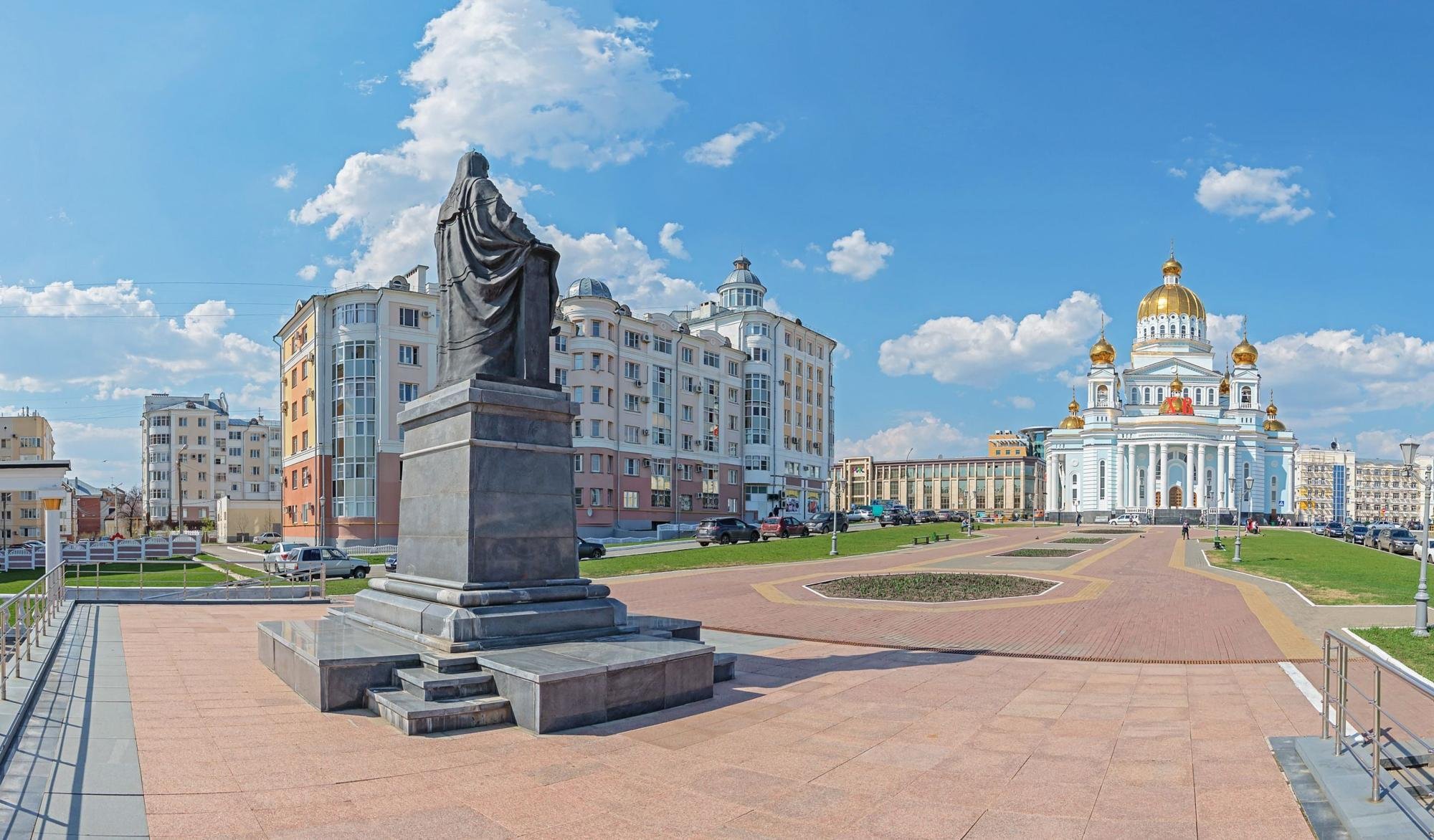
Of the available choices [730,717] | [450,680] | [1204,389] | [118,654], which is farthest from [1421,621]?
[1204,389]

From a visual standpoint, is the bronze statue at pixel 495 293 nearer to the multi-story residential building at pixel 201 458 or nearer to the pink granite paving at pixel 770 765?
the pink granite paving at pixel 770 765

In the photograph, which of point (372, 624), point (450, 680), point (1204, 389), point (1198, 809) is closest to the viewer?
point (1198, 809)

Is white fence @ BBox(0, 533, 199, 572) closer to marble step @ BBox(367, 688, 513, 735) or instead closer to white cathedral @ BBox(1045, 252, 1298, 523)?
marble step @ BBox(367, 688, 513, 735)

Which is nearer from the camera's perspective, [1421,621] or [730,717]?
[730,717]

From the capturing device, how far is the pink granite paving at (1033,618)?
13.2 metres

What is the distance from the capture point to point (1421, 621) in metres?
13.8

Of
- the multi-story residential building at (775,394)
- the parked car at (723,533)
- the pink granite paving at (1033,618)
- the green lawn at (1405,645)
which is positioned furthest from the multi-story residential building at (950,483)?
the green lawn at (1405,645)

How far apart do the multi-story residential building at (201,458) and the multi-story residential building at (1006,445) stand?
135766mm

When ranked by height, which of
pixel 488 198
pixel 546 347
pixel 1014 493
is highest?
pixel 488 198

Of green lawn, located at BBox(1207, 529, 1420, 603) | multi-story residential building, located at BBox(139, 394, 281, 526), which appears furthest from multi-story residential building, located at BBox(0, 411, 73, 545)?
green lawn, located at BBox(1207, 529, 1420, 603)

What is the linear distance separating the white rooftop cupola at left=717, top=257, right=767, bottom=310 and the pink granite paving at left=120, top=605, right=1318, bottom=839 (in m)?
71.3

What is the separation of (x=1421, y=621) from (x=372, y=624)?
51.2ft

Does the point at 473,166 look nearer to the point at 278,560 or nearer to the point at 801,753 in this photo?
the point at 801,753

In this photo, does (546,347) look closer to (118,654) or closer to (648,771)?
(648,771)
